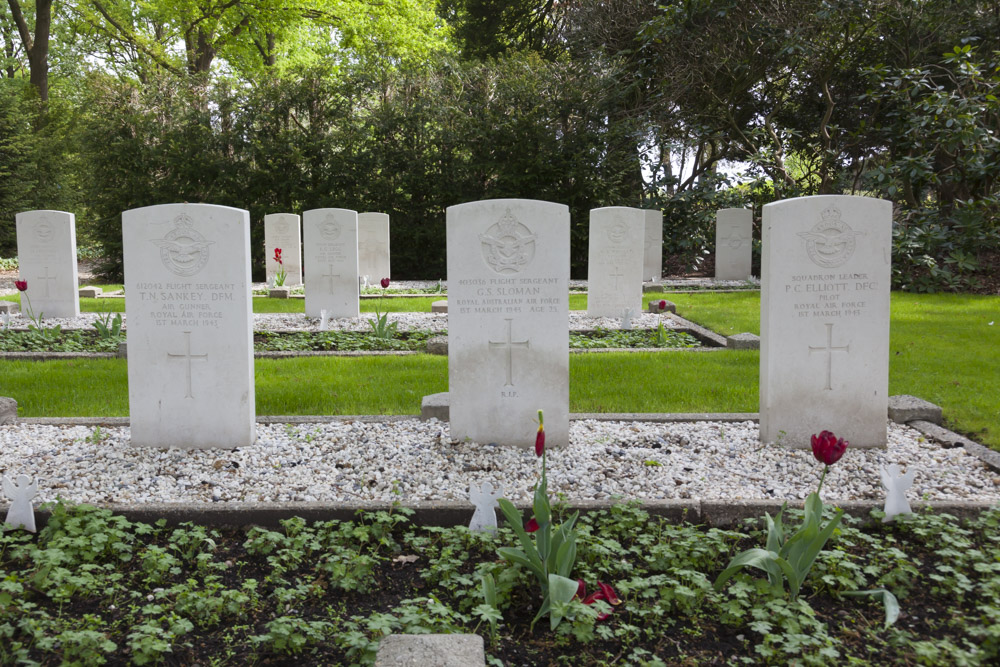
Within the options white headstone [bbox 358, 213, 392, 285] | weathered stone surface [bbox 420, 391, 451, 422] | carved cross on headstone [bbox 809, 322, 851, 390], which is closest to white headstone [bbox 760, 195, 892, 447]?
carved cross on headstone [bbox 809, 322, 851, 390]

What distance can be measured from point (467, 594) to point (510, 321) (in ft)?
6.83

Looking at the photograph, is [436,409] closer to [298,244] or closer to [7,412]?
[7,412]

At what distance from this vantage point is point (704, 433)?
5145mm

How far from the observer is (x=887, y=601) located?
2.83m

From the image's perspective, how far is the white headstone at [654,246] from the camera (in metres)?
16.0

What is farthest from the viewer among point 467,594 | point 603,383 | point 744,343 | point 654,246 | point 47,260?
point 654,246

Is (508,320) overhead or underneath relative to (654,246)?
underneath

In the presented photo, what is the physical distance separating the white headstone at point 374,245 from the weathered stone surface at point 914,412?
10854 mm

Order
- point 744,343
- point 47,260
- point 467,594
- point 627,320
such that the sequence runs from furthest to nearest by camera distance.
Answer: point 47,260 → point 627,320 → point 744,343 → point 467,594

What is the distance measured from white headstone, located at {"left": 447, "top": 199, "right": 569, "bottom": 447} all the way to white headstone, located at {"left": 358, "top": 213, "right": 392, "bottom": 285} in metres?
10.4

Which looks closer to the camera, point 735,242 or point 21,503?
point 21,503

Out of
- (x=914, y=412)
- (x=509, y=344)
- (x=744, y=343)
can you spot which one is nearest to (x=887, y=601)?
(x=509, y=344)


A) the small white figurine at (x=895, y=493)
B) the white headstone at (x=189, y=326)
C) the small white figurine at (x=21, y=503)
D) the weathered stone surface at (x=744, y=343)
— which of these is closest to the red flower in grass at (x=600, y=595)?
the small white figurine at (x=895, y=493)

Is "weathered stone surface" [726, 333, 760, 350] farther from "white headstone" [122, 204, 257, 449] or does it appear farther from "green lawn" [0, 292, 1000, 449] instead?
"white headstone" [122, 204, 257, 449]
